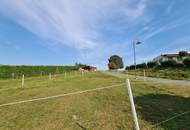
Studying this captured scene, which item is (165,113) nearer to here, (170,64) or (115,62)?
(170,64)

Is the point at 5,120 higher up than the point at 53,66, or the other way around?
the point at 53,66

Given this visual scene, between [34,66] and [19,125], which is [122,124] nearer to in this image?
[19,125]

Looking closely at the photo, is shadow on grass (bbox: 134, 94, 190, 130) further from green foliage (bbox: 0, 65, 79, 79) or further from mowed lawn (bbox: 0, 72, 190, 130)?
green foliage (bbox: 0, 65, 79, 79)

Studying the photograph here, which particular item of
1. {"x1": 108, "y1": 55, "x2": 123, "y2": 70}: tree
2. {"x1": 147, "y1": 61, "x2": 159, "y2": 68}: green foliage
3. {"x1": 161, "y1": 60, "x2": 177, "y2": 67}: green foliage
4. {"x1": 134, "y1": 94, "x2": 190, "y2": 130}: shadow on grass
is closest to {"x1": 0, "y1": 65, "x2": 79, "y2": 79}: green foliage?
{"x1": 147, "y1": 61, "x2": 159, "y2": 68}: green foliage

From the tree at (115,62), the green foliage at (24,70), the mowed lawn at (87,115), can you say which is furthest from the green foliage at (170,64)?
the mowed lawn at (87,115)

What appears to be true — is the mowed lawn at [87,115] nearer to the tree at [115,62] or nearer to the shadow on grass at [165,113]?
the shadow on grass at [165,113]

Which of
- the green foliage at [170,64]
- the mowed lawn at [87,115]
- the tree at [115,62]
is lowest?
the mowed lawn at [87,115]

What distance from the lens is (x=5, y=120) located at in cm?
739

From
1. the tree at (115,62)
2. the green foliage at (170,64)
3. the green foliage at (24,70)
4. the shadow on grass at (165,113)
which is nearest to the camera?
the shadow on grass at (165,113)

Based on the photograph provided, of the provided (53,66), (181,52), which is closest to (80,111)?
(53,66)

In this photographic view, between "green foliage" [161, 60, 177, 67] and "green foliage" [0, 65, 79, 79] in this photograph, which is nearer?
"green foliage" [0, 65, 79, 79]

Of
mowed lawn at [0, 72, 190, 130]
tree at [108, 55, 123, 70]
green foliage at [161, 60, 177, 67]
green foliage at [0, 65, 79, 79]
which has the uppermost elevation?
tree at [108, 55, 123, 70]

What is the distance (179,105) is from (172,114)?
1.75 metres

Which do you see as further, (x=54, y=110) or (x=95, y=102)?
(x=95, y=102)
